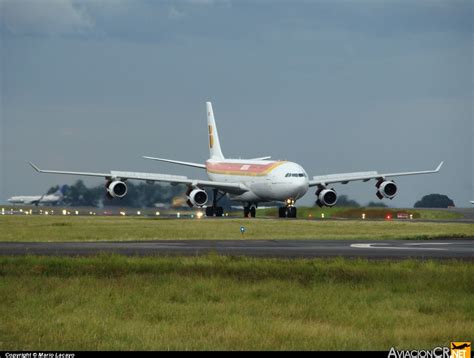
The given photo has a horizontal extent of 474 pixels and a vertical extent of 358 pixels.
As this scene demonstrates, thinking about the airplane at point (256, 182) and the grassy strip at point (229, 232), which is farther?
the airplane at point (256, 182)

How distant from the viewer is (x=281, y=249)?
39.9m

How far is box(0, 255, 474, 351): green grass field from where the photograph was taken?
1809 cm

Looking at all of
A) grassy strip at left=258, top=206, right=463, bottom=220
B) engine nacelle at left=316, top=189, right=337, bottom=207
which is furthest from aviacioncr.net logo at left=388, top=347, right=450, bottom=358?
grassy strip at left=258, top=206, right=463, bottom=220

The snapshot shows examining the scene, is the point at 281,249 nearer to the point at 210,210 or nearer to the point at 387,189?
the point at 387,189

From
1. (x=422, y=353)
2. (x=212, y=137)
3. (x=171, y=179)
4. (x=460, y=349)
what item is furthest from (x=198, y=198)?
(x=422, y=353)

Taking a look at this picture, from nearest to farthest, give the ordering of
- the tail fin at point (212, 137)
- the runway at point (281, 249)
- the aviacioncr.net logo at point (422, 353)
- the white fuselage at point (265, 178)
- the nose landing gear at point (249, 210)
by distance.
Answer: the aviacioncr.net logo at point (422, 353)
the runway at point (281, 249)
the white fuselage at point (265, 178)
the nose landing gear at point (249, 210)
the tail fin at point (212, 137)

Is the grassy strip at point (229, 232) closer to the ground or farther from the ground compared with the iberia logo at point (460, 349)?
farther from the ground

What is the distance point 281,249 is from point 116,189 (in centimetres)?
4877

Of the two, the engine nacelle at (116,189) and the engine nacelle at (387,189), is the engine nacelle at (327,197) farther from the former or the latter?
the engine nacelle at (116,189)

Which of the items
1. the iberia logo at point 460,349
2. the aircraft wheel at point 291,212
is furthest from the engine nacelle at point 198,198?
the iberia logo at point 460,349

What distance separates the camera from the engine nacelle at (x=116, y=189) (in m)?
87.0

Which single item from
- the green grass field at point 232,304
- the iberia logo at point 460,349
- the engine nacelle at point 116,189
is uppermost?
the engine nacelle at point 116,189

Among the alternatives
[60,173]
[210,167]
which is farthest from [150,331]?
[210,167]

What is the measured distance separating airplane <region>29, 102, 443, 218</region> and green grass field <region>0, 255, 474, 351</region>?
177 ft
